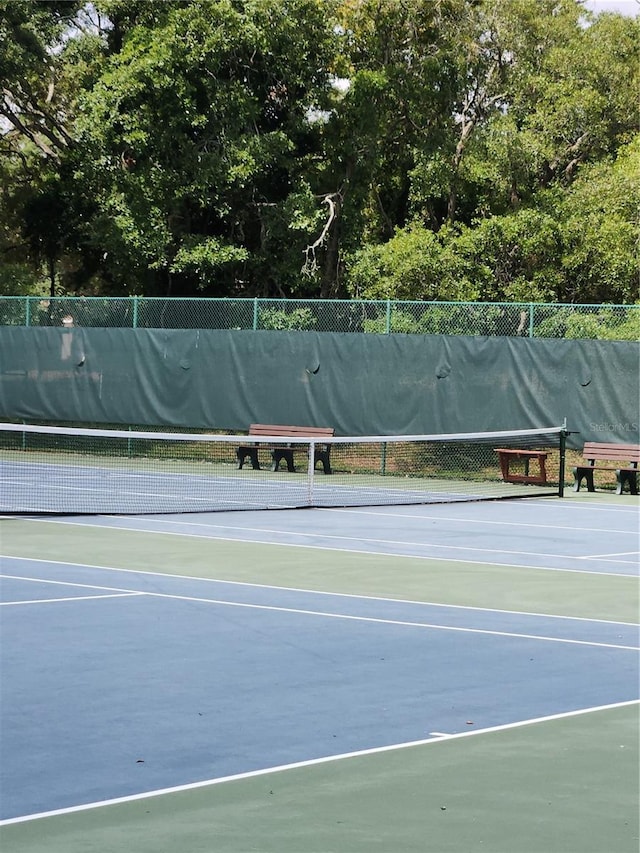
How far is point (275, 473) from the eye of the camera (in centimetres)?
2198

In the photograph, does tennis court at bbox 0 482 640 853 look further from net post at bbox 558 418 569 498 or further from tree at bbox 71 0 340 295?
tree at bbox 71 0 340 295

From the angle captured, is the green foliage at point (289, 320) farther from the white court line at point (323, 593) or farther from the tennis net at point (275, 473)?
the white court line at point (323, 593)

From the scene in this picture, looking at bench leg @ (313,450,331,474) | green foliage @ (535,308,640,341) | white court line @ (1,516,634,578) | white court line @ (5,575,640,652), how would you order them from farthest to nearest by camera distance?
bench leg @ (313,450,331,474), green foliage @ (535,308,640,341), white court line @ (1,516,634,578), white court line @ (5,575,640,652)

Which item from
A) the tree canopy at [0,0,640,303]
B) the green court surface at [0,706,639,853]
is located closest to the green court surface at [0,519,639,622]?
the green court surface at [0,706,639,853]

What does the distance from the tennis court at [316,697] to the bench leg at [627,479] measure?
6.85 meters

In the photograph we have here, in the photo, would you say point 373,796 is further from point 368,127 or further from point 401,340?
point 368,127

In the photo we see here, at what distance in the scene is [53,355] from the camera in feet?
82.1

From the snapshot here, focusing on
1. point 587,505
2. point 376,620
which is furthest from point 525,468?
point 376,620

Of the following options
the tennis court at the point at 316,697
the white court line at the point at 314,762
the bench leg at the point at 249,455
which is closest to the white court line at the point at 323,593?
the tennis court at the point at 316,697

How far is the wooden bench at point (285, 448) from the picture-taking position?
71.8ft

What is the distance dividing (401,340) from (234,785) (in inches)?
656

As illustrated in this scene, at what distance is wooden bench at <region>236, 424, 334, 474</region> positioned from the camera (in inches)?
861

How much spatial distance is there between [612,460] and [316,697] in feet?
43.8

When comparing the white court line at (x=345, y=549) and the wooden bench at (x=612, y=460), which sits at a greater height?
the wooden bench at (x=612, y=460)
